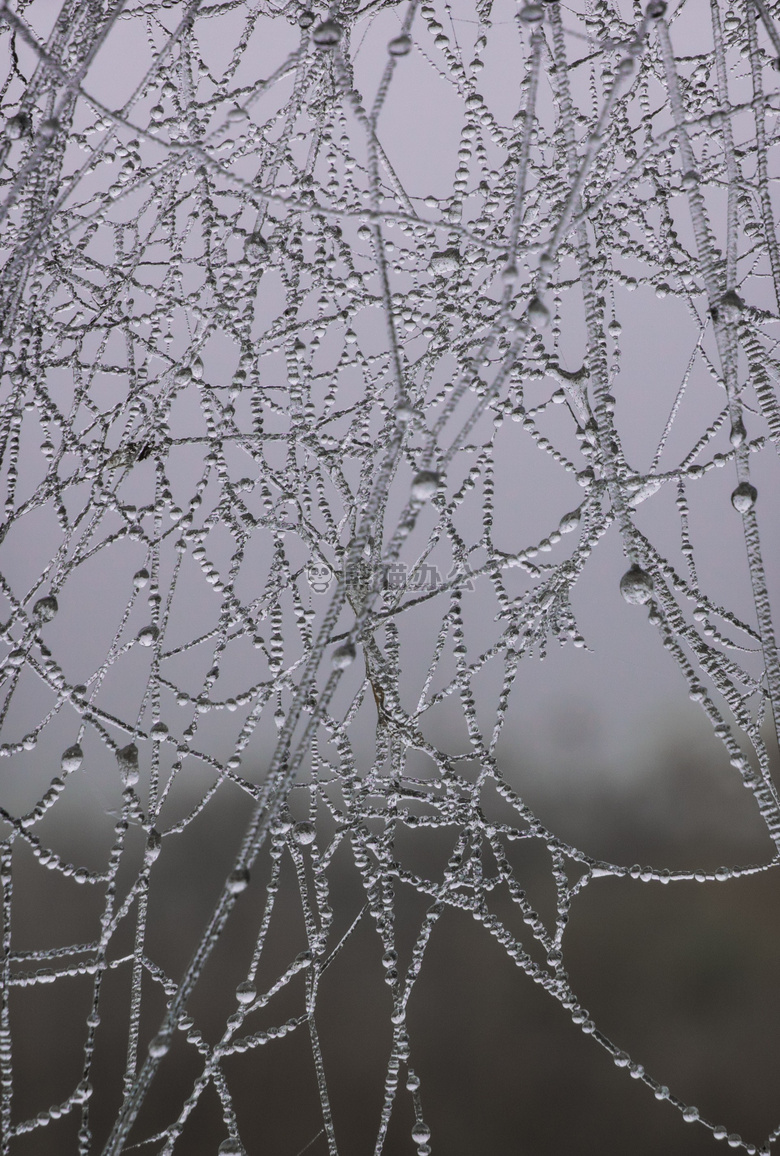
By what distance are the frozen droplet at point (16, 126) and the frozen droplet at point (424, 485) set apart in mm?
267

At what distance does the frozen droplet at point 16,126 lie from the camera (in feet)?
1.22

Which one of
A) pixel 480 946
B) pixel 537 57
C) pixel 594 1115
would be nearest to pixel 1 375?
pixel 537 57

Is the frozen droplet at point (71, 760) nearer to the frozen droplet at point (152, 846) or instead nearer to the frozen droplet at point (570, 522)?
the frozen droplet at point (152, 846)

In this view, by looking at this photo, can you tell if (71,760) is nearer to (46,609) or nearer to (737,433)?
(46,609)

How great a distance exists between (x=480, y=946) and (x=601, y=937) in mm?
111

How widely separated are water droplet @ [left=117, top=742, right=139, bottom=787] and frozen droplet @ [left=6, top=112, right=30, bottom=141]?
12.2 inches

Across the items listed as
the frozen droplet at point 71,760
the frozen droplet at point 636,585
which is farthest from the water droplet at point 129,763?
the frozen droplet at point 636,585

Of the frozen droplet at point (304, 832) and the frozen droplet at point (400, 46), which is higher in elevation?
the frozen droplet at point (400, 46)

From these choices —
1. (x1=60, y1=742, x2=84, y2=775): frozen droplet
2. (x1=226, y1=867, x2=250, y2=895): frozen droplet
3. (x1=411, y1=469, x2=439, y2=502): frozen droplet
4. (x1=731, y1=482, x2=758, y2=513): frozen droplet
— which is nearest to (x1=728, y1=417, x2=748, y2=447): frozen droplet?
(x1=731, y1=482, x2=758, y2=513): frozen droplet

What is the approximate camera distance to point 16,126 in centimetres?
37

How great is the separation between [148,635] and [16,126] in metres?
0.26

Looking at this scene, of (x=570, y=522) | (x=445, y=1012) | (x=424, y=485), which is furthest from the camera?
(x=445, y=1012)

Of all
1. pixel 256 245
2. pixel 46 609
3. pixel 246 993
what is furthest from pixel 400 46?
pixel 246 993

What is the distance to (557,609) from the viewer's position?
1.76 ft
